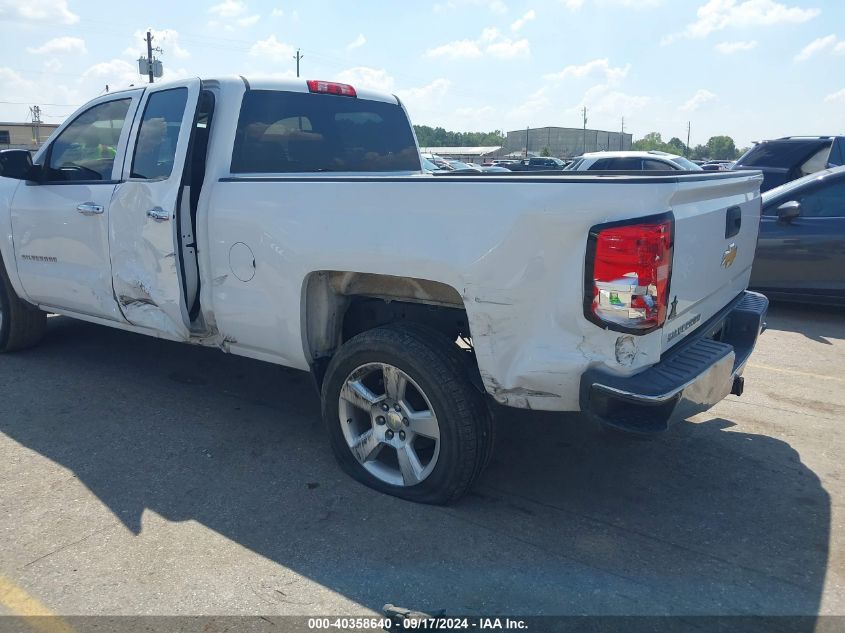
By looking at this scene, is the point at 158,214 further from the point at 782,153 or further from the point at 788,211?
the point at 782,153

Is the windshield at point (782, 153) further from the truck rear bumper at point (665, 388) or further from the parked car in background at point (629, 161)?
the truck rear bumper at point (665, 388)

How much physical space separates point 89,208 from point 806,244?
665 centimetres

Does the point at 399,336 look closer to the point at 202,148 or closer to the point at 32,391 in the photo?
the point at 202,148

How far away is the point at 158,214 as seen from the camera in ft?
13.3

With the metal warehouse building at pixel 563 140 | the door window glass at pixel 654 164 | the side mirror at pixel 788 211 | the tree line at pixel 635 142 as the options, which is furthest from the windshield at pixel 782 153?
the tree line at pixel 635 142

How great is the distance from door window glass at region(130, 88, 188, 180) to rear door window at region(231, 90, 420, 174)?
1.41 ft

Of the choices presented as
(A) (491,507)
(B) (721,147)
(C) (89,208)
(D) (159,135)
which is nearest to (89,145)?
(C) (89,208)

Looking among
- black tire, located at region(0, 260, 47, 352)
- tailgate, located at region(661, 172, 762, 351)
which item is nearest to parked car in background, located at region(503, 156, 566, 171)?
black tire, located at region(0, 260, 47, 352)

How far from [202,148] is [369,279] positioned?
151cm

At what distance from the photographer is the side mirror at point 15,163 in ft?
15.7

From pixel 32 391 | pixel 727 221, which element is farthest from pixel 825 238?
pixel 32 391

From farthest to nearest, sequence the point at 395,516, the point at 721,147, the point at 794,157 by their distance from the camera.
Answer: the point at 721,147, the point at 794,157, the point at 395,516

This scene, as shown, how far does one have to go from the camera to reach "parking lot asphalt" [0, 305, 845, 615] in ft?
9.18

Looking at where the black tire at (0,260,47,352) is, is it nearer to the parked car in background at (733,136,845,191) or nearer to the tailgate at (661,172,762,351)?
the tailgate at (661,172,762,351)
